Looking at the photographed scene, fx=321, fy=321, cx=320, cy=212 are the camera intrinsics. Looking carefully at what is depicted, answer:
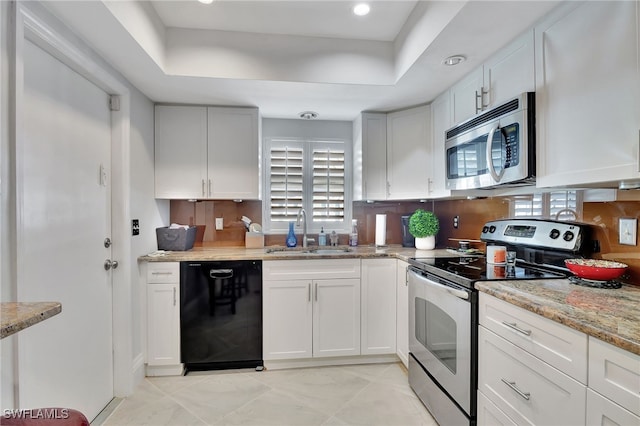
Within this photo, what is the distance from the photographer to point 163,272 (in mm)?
2457

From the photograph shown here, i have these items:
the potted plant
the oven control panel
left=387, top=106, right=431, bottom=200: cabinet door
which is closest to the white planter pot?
the potted plant

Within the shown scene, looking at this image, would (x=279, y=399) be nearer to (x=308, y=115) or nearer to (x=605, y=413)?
(x=605, y=413)

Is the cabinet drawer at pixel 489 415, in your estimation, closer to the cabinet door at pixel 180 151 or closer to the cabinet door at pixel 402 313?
the cabinet door at pixel 402 313

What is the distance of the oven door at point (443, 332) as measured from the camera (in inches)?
64.2

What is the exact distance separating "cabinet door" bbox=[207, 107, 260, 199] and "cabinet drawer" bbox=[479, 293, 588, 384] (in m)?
2.06

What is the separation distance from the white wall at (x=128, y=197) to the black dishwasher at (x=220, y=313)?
0.33 m

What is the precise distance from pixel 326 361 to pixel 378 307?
62 centimetres

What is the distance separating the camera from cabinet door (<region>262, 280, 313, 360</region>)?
255 centimetres

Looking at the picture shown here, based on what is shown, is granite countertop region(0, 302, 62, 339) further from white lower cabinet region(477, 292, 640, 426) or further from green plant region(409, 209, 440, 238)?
green plant region(409, 209, 440, 238)

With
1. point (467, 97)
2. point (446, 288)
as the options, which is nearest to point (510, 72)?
point (467, 97)

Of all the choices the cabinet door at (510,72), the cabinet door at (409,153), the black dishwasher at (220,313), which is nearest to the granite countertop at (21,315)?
the black dishwasher at (220,313)

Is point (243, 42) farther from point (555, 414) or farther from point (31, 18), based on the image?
point (555, 414)

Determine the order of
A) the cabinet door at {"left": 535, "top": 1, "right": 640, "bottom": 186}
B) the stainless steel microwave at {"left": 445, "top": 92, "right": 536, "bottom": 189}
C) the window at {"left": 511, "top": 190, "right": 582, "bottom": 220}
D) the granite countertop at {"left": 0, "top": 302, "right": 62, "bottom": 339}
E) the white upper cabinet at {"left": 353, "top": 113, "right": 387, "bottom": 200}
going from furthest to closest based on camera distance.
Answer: the white upper cabinet at {"left": 353, "top": 113, "right": 387, "bottom": 200} < the window at {"left": 511, "top": 190, "right": 582, "bottom": 220} < the stainless steel microwave at {"left": 445, "top": 92, "right": 536, "bottom": 189} < the cabinet door at {"left": 535, "top": 1, "right": 640, "bottom": 186} < the granite countertop at {"left": 0, "top": 302, "right": 62, "bottom": 339}

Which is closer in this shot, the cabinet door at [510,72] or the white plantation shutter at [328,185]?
the cabinet door at [510,72]
